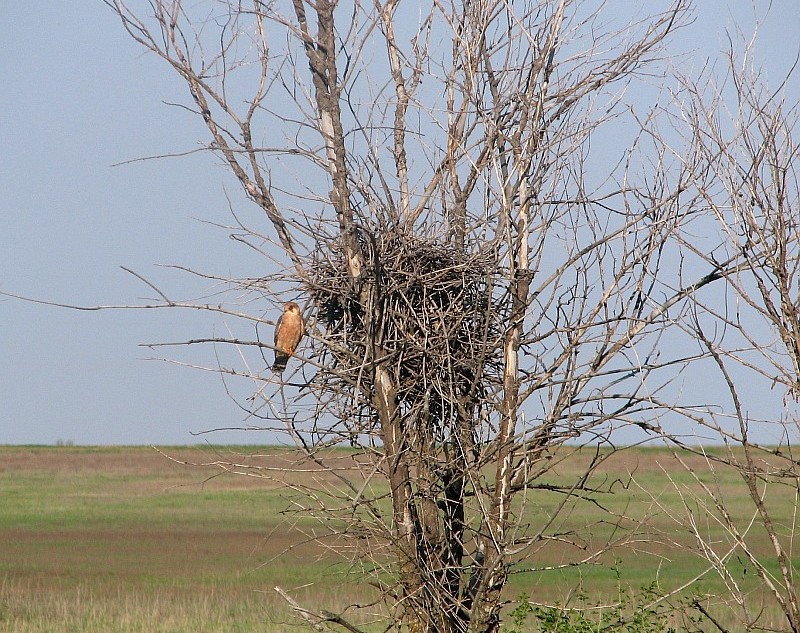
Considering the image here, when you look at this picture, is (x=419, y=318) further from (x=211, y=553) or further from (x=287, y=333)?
(x=211, y=553)

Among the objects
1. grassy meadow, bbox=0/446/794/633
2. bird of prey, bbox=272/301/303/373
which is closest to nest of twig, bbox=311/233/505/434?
bird of prey, bbox=272/301/303/373

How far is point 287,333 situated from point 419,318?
0.76 metres

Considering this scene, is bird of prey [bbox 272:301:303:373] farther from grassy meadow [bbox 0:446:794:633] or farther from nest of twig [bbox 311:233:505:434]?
grassy meadow [bbox 0:446:794:633]

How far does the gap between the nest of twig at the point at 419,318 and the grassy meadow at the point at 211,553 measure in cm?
74

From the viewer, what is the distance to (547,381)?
6.08 metres

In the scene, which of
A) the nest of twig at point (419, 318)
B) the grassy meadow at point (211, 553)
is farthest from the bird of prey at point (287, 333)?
the grassy meadow at point (211, 553)

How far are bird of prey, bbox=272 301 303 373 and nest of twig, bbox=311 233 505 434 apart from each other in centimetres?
15

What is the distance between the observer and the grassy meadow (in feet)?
24.0

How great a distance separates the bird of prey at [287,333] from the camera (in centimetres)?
600

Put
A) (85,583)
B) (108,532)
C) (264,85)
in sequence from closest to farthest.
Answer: (264,85) < (85,583) < (108,532)

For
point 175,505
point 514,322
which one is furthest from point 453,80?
point 175,505

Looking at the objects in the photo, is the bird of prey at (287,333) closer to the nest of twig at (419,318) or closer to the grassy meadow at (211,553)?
the nest of twig at (419,318)

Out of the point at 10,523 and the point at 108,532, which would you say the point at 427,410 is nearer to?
the point at 108,532

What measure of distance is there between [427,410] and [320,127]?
68.9 inches
